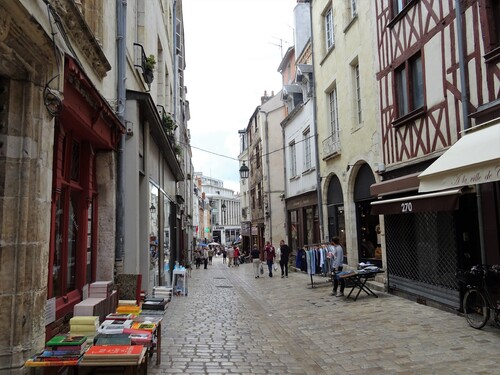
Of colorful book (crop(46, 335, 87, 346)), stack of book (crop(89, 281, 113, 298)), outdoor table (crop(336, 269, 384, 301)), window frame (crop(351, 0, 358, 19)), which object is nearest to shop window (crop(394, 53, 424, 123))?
window frame (crop(351, 0, 358, 19))

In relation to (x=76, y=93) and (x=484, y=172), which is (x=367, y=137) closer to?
(x=484, y=172)

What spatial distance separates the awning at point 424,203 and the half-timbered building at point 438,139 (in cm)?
2

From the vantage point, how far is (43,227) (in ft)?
12.5

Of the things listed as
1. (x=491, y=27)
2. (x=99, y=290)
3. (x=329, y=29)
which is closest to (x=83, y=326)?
(x=99, y=290)

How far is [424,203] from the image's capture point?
759 cm

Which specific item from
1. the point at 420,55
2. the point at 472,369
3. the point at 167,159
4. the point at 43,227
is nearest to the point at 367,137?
the point at 420,55

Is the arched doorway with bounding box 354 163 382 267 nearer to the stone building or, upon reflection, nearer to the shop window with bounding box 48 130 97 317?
the stone building

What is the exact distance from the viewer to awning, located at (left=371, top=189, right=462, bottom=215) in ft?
22.3

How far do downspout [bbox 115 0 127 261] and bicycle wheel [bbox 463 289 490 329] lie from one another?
5.26 m

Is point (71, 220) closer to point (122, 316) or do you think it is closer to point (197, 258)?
point (122, 316)

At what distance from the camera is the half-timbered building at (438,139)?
6.57 m

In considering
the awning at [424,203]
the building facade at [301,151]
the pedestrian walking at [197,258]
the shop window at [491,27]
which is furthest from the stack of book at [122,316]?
the pedestrian walking at [197,258]

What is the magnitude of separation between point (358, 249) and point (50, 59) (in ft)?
34.8

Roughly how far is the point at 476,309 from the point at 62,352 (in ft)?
18.7
